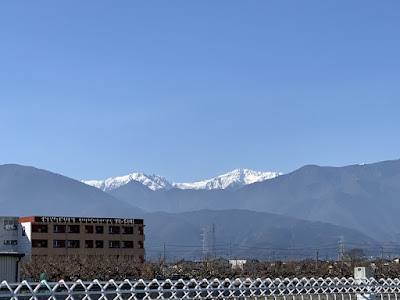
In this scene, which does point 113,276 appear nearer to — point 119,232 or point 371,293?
point 119,232

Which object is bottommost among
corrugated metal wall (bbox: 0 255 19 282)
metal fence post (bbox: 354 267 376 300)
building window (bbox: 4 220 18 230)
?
metal fence post (bbox: 354 267 376 300)

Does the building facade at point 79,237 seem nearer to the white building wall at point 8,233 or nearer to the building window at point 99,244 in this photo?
the building window at point 99,244

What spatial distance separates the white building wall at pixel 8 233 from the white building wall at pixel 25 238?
7.84 feet

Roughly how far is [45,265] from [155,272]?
12574 mm

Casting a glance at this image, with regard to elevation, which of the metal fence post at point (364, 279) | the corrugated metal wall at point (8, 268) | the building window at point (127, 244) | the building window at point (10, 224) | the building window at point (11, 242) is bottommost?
the metal fence post at point (364, 279)

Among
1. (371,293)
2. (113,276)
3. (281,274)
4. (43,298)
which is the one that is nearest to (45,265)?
(113,276)

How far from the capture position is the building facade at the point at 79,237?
403 ft

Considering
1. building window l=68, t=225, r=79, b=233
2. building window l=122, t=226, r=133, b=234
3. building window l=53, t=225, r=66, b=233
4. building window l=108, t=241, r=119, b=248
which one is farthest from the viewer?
building window l=122, t=226, r=133, b=234

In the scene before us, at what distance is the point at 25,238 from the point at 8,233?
748 centimetres

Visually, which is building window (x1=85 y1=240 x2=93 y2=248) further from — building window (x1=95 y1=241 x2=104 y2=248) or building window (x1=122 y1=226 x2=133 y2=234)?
building window (x1=122 y1=226 x2=133 y2=234)

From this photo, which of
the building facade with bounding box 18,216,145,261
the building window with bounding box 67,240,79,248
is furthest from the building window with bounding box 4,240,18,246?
the building window with bounding box 67,240,79,248

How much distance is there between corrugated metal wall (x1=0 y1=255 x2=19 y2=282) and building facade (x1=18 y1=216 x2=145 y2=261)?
7058 centimetres

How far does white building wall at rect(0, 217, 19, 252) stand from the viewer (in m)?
128

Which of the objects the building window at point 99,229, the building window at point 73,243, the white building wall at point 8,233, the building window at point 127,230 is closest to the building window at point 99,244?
the building window at point 99,229
